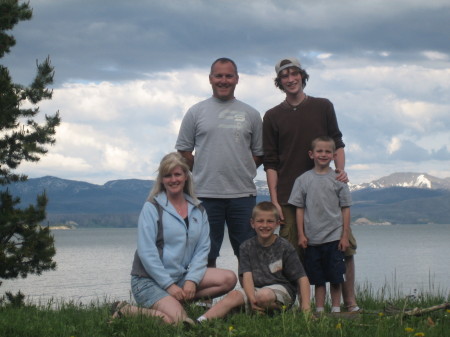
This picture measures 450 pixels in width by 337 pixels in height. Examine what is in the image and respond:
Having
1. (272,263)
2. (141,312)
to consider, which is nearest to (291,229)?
(272,263)

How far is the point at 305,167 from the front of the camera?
6879mm

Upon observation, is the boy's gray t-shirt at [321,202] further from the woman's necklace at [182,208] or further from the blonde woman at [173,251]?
the woman's necklace at [182,208]

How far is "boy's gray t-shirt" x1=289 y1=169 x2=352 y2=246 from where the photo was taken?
667 cm

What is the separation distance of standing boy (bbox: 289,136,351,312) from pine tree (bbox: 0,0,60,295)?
5588mm

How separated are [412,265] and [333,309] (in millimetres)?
45978

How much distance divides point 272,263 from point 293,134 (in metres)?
1.36

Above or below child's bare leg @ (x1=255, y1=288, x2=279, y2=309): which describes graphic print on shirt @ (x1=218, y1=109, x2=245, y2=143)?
above

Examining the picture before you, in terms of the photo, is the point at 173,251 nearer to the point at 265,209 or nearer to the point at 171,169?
the point at 171,169

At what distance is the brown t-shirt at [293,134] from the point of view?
679 centimetres

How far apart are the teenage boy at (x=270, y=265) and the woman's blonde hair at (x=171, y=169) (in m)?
0.70

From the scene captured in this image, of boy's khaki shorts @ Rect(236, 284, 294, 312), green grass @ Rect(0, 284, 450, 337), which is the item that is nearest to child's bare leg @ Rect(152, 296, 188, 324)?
green grass @ Rect(0, 284, 450, 337)

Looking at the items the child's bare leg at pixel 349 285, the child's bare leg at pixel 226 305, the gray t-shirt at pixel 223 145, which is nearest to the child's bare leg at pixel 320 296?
the child's bare leg at pixel 349 285

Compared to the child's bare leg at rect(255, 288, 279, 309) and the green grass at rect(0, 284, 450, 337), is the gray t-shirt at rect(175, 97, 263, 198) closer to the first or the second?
the child's bare leg at rect(255, 288, 279, 309)

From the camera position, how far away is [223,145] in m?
6.81
